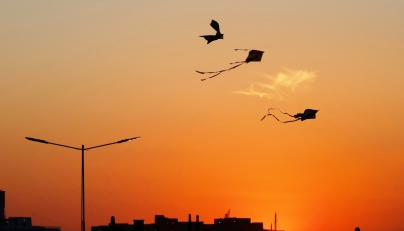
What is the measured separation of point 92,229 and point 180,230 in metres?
18.5

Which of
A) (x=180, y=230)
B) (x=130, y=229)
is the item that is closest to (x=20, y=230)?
(x=130, y=229)

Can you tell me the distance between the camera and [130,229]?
159 metres

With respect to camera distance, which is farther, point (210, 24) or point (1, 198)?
point (1, 198)

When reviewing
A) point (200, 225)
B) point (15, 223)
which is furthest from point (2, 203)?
point (200, 225)

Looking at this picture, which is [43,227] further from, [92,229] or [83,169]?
[83,169]

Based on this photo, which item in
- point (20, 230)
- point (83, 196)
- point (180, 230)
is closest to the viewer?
point (83, 196)

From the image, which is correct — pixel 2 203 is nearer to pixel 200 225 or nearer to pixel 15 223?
pixel 15 223

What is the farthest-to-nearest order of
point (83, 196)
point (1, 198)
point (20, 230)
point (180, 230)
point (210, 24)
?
point (1, 198) → point (180, 230) → point (20, 230) → point (83, 196) → point (210, 24)

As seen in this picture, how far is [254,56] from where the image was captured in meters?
59.9

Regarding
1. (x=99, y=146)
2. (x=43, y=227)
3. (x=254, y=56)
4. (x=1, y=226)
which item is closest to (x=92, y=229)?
(x=43, y=227)

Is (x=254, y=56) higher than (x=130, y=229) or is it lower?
higher

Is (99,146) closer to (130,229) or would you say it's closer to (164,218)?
(130,229)

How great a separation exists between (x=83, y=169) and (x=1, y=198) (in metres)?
107

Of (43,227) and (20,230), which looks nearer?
(20,230)
